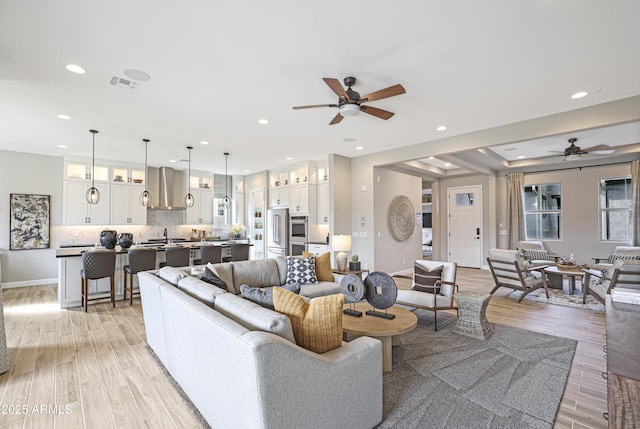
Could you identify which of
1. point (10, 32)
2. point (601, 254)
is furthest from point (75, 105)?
point (601, 254)

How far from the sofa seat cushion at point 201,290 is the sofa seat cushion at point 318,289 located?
5.14 feet

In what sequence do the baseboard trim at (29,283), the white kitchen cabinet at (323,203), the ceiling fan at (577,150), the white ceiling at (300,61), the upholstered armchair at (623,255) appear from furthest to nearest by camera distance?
the white kitchen cabinet at (323,203) → the baseboard trim at (29,283) → the upholstered armchair at (623,255) → the ceiling fan at (577,150) → the white ceiling at (300,61)

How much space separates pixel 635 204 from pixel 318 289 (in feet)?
23.5

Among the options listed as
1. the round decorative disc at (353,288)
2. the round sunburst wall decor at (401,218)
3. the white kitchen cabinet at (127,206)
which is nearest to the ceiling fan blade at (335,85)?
the round decorative disc at (353,288)

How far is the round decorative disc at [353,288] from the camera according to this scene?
2912mm

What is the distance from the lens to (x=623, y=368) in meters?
1.07

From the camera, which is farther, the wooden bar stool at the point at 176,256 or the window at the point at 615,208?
the window at the point at 615,208

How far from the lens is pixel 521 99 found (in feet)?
12.5

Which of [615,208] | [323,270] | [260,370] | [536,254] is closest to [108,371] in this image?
[260,370]

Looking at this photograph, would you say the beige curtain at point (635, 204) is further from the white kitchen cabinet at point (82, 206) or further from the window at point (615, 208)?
the white kitchen cabinet at point (82, 206)

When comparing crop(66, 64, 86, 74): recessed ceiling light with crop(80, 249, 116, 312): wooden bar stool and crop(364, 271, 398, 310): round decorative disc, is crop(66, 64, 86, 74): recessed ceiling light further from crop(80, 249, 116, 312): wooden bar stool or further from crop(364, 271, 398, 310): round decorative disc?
crop(364, 271, 398, 310): round decorative disc

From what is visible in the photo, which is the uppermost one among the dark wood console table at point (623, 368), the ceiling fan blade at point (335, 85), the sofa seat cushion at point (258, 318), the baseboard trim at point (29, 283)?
the ceiling fan blade at point (335, 85)

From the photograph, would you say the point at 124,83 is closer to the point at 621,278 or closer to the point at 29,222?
the point at 29,222

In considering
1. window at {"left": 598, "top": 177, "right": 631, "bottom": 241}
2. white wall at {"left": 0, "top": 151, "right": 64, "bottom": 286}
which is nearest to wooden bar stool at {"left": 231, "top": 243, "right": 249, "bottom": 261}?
white wall at {"left": 0, "top": 151, "right": 64, "bottom": 286}
